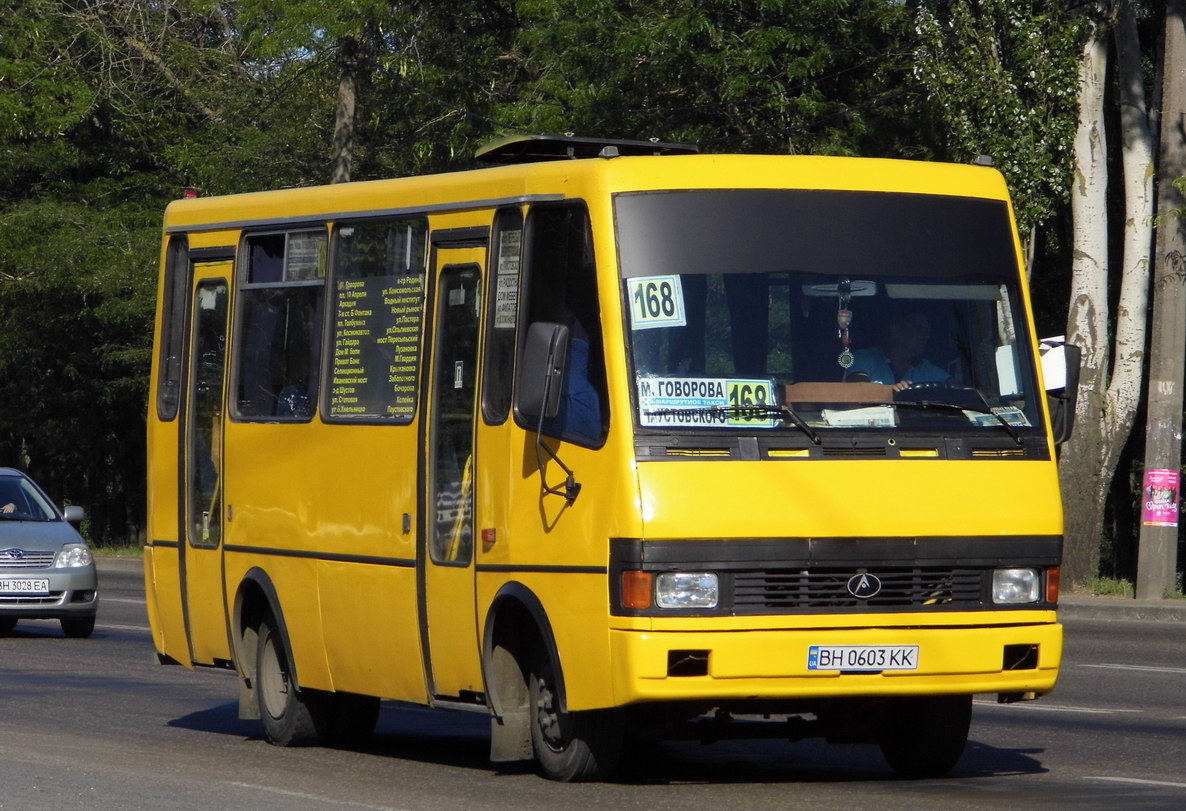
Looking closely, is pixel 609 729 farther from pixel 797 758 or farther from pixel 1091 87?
pixel 1091 87

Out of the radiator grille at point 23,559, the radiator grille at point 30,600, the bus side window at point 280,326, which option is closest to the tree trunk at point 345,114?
the radiator grille at point 23,559

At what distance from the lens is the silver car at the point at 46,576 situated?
19453 mm

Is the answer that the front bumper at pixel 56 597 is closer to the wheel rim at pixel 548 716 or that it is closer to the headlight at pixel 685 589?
the wheel rim at pixel 548 716

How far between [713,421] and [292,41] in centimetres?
2350

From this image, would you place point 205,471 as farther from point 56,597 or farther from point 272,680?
point 56,597

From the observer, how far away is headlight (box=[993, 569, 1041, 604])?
8.76 metres

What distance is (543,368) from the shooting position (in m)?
8.60

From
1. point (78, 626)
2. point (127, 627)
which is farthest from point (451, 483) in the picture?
point (127, 627)

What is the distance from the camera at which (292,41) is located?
31.0 m

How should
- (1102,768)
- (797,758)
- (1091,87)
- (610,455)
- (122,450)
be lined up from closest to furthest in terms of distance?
(610,455) < (1102,768) < (797,758) < (1091,87) < (122,450)

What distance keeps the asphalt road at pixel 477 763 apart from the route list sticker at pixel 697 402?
60.0 inches

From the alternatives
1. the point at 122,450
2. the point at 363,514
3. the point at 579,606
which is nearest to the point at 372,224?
the point at 363,514

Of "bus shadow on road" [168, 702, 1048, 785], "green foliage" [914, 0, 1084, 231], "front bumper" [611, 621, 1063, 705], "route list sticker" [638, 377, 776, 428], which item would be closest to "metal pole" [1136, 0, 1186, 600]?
"green foliage" [914, 0, 1084, 231]

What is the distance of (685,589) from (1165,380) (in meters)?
16.9
